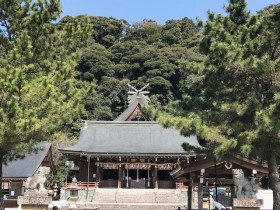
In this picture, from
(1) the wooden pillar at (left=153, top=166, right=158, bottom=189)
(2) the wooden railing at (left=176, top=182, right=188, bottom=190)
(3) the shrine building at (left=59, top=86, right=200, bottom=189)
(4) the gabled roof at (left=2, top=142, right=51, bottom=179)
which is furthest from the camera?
(1) the wooden pillar at (left=153, top=166, right=158, bottom=189)

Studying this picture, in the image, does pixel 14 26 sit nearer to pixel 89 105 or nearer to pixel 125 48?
pixel 89 105

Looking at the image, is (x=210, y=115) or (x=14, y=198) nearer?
(x=210, y=115)

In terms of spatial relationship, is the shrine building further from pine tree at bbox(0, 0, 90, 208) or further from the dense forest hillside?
the dense forest hillside

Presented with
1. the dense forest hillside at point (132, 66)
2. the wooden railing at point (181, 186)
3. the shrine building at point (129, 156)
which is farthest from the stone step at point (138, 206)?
the dense forest hillside at point (132, 66)

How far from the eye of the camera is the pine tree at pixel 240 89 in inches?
380

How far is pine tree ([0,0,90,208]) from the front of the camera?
9609mm

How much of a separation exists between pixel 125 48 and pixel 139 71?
5.30 m

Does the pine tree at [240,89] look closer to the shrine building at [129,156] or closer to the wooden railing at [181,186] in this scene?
the shrine building at [129,156]

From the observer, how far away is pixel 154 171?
84.2 feet

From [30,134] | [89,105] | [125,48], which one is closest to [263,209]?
[30,134]

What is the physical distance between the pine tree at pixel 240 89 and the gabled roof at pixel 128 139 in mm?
14234

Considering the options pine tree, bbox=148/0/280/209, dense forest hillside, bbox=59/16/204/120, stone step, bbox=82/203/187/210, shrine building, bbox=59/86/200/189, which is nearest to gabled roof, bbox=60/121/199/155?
shrine building, bbox=59/86/200/189

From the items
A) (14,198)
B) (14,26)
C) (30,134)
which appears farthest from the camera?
(14,198)

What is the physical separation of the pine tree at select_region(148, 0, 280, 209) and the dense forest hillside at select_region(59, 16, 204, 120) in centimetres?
3960
